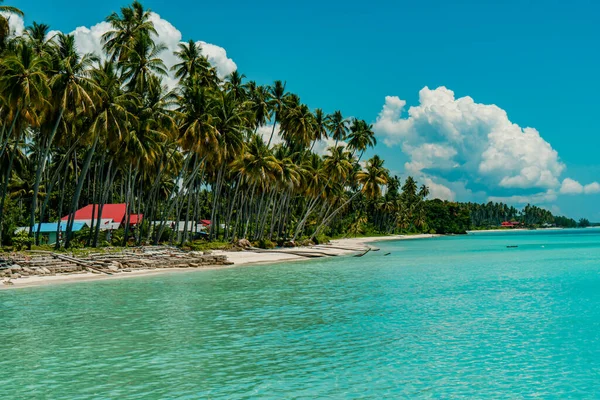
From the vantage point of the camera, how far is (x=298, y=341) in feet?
49.0

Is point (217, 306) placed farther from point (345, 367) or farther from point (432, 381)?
point (432, 381)

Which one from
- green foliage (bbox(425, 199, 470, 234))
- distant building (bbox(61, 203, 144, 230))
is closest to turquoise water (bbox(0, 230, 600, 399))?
distant building (bbox(61, 203, 144, 230))

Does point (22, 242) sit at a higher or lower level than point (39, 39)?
lower

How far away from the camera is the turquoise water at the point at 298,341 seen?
1095cm

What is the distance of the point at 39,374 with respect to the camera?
11773mm

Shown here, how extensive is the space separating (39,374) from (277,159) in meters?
50.5

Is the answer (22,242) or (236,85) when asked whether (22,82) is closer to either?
(22,242)

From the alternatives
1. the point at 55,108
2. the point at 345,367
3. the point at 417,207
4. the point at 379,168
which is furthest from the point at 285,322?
the point at 417,207

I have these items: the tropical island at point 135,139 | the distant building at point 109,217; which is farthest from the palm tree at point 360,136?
the distant building at point 109,217

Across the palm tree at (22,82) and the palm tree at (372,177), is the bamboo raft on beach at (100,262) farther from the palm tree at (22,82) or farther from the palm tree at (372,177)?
the palm tree at (372,177)

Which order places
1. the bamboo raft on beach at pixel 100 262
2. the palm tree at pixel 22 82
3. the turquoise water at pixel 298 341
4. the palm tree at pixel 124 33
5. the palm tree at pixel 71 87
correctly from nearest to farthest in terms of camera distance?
the turquoise water at pixel 298 341, the bamboo raft on beach at pixel 100 262, the palm tree at pixel 22 82, the palm tree at pixel 71 87, the palm tree at pixel 124 33

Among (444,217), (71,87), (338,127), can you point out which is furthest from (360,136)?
(444,217)

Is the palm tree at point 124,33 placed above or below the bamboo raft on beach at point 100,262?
above

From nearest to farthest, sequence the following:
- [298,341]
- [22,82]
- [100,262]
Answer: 1. [298,341]
2. [22,82]
3. [100,262]
